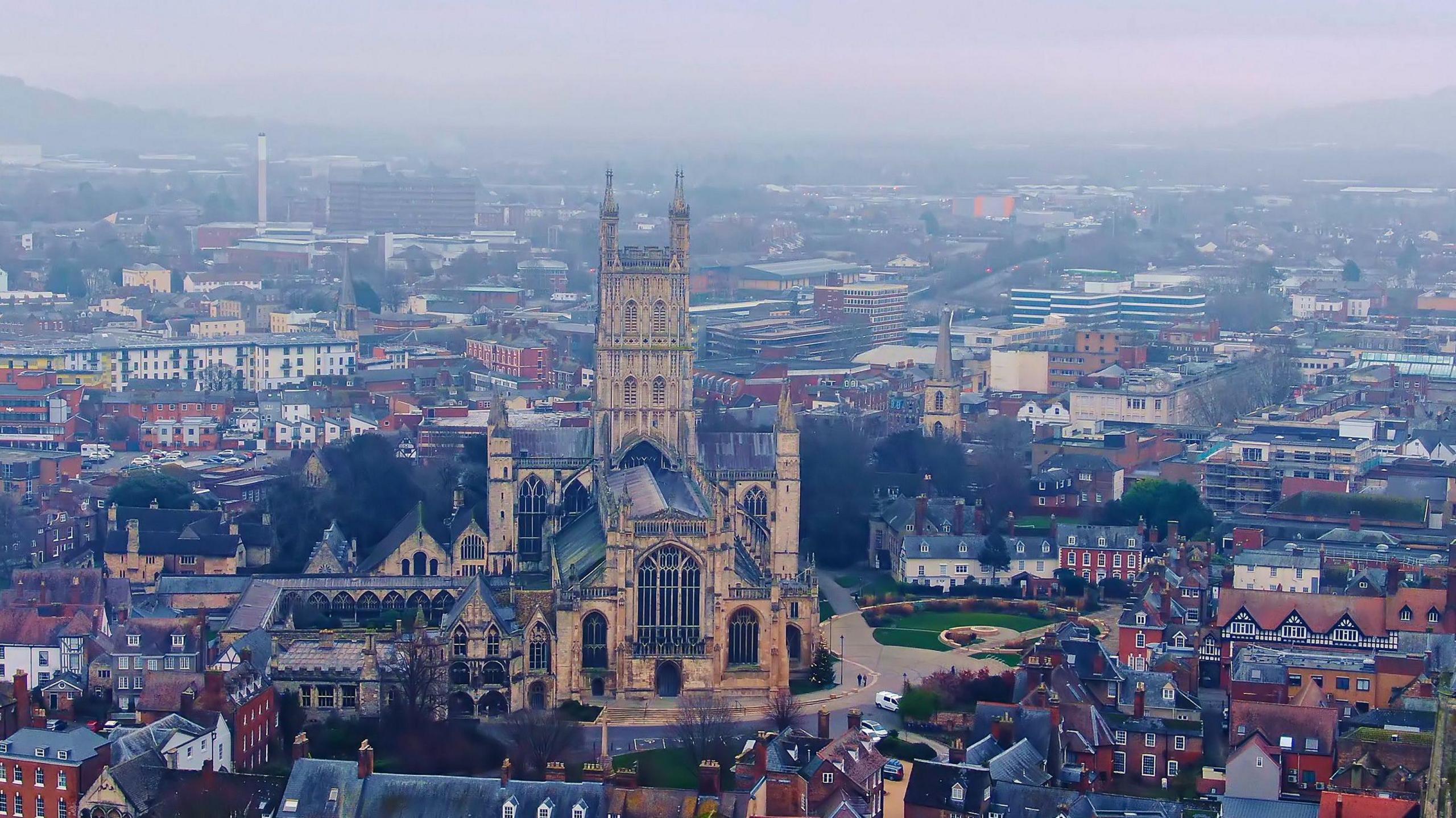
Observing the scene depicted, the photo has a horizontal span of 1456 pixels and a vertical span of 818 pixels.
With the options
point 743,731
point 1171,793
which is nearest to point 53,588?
point 743,731

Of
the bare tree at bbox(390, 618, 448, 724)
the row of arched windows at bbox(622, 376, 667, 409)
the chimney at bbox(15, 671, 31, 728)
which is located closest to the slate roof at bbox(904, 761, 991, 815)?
the bare tree at bbox(390, 618, 448, 724)

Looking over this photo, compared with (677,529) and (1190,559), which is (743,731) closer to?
(677,529)

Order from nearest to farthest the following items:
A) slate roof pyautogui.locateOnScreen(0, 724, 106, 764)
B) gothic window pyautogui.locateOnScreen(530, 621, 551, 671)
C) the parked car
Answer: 1. slate roof pyautogui.locateOnScreen(0, 724, 106, 764)
2. the parked car
3. gothic window pyautogui.locateOnScreen(530, 621, 551, 671)

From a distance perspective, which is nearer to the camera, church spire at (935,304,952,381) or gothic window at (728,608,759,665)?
gothic window at (728,608,759,665)

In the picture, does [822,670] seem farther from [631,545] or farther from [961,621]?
[961,621]

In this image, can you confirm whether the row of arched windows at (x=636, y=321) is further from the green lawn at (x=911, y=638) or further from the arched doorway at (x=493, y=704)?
the arched doorway at (x=493, y=704)

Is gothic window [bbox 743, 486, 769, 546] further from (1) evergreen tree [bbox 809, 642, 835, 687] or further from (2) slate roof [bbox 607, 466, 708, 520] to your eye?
(1) evergreen tree [bbox 809, 642, 835, 687]
